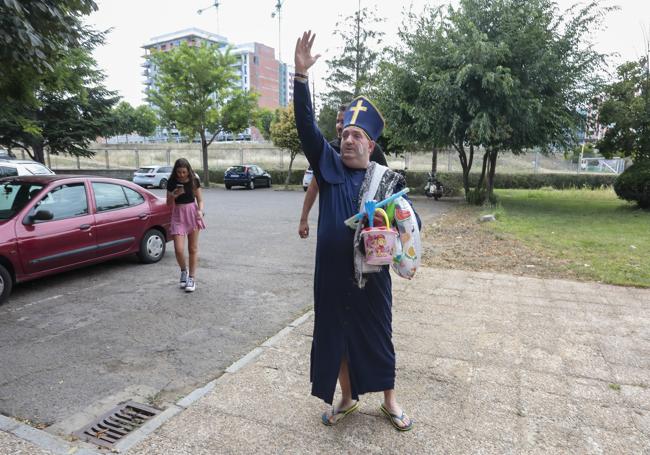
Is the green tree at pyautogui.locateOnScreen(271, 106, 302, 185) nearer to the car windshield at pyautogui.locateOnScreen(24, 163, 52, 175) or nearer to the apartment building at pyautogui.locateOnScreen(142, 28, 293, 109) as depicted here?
the car windshield at pyautogui.locateOnScreen(24, 163, 52, 175)

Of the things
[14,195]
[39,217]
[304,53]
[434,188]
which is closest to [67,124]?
[434,188]

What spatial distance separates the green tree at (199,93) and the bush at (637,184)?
2072cm

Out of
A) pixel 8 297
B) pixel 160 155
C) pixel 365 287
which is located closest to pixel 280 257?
pixel 8 297

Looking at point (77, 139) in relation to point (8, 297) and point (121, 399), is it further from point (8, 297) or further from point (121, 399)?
point (121, 399)

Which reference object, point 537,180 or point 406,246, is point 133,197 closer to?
point 406,246

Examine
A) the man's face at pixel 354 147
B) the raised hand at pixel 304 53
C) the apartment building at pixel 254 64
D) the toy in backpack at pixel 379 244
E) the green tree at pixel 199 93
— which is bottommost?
the toy in backpack at pixel 379 244

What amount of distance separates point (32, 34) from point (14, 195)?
8.07 ft

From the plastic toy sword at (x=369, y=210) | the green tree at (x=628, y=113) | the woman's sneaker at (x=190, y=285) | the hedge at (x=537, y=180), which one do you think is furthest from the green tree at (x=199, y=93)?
the plastic toy sword at (x=369, y=210)

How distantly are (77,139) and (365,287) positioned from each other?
25.7 m

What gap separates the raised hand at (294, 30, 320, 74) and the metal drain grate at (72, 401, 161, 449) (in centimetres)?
245

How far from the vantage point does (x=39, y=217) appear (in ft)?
18.6

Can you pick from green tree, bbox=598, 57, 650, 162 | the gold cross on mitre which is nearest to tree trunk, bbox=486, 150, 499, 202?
green tree, bbox=598, 57, 650, 162

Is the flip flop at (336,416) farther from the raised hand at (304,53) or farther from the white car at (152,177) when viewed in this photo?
the white car at (152,177)

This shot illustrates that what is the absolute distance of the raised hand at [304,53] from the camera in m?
2.68
